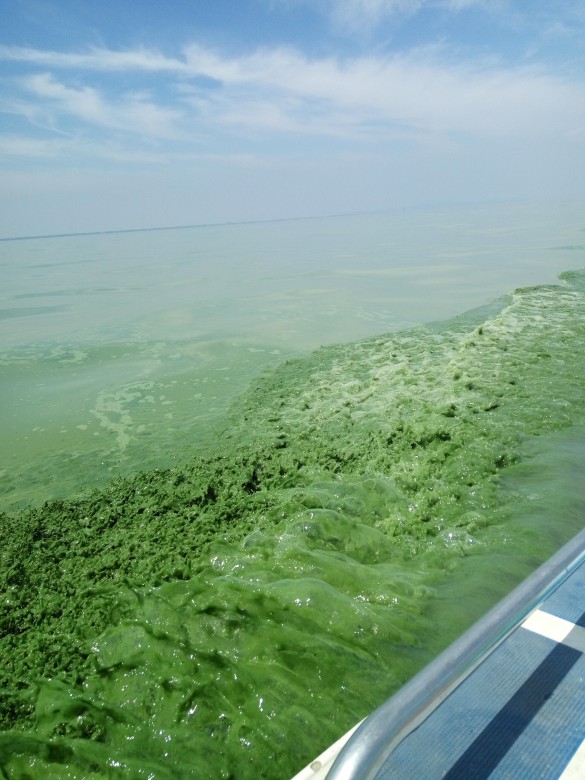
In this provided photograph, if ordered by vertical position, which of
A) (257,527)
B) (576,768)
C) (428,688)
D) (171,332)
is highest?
(428,688)

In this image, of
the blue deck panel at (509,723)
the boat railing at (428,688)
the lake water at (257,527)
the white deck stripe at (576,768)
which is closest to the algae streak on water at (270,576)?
the lake water at (257,527)

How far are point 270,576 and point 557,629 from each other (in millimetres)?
1464

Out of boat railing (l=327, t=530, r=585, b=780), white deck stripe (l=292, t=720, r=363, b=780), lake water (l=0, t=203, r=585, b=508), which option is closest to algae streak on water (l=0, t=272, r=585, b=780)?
white deck stripe (l=292, t=720, r=363, b=780)

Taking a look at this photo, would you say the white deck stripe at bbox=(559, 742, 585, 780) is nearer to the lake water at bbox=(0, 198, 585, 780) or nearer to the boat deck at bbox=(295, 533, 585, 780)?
the boat deck at bbox=(295, 533, 585, 780)

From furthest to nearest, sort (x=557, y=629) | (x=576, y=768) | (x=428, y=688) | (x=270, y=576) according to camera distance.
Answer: (x=270, y=576)
(x=557, y=629)
(x=576, y=768)
(x=428, y=688)

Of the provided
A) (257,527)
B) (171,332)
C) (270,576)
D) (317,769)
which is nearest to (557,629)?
(317,769)

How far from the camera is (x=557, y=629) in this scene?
6.48ft

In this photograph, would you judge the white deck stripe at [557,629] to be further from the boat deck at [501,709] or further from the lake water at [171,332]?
the lake water at [171,332]

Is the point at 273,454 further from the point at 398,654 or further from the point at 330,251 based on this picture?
the point at 330,251

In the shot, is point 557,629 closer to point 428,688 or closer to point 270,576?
point 428,688

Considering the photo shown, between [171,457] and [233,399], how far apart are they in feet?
5.86

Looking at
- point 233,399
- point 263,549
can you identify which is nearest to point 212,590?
point 263,549

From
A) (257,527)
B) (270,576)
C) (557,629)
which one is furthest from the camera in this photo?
(257,527)

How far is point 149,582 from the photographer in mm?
3109
